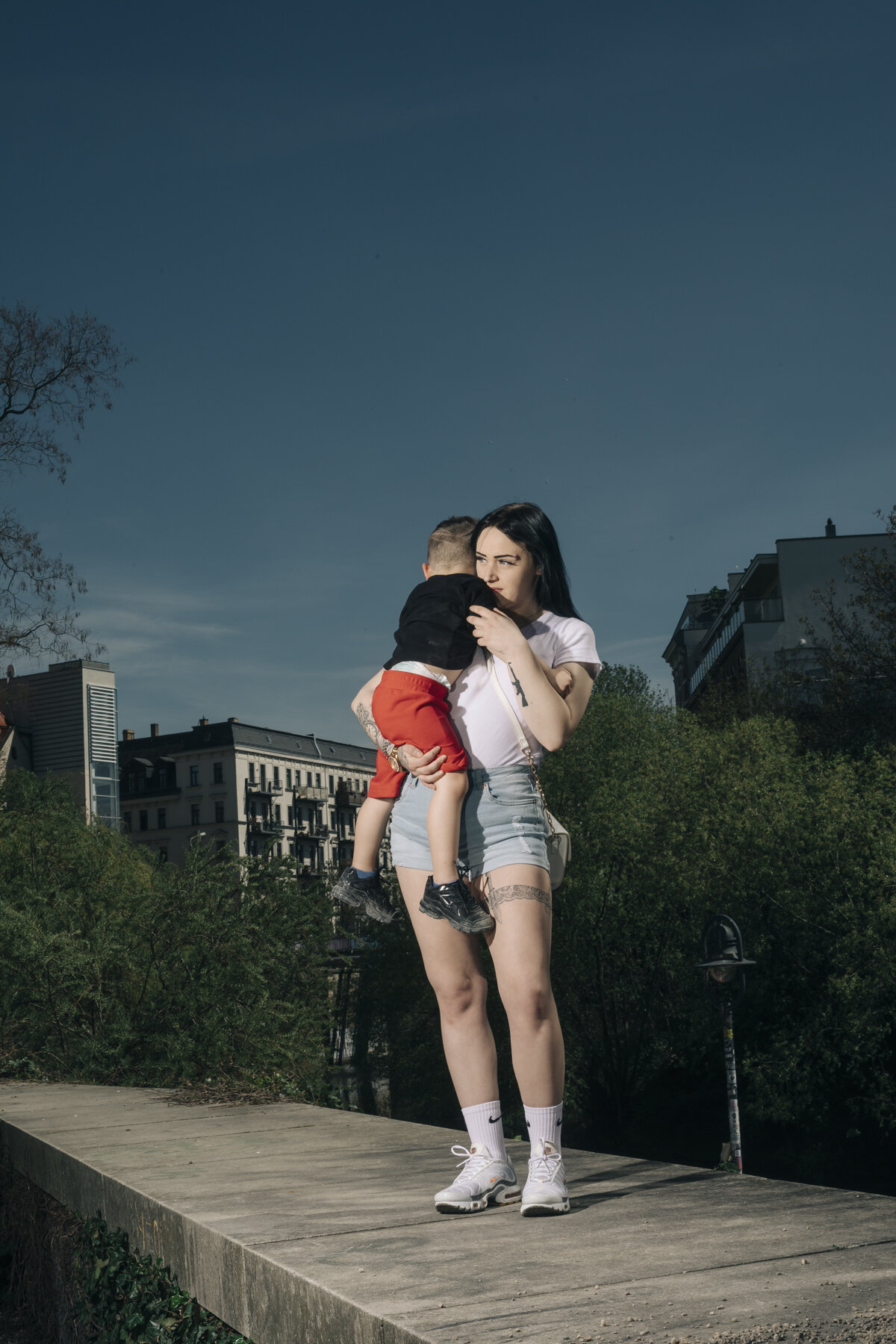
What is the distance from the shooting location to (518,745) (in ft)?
11.8

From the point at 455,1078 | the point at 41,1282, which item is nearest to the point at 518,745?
the point at 455,1078

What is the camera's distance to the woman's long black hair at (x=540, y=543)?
3.78 metres

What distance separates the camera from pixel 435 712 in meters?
3.49

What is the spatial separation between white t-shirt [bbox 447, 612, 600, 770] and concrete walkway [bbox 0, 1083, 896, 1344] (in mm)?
1172

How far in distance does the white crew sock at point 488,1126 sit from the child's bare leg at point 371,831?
0.77 m

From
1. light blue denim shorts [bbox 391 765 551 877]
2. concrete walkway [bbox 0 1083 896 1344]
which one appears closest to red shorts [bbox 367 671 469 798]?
light blue denim shorts [bbox 391 765 551 877]

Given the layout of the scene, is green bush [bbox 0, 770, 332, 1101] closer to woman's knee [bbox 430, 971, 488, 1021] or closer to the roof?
woman's knee [bbox 430, 971, 488, 1021]

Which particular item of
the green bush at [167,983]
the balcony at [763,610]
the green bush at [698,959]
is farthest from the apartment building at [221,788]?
the green bush at [167,983]

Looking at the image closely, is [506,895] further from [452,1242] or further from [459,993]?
[452,1242]

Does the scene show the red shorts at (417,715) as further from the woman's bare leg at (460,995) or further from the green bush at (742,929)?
the green bush at (742,929)

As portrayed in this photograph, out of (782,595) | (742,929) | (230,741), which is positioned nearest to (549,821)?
(742,929)

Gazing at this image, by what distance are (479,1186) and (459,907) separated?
706 mm

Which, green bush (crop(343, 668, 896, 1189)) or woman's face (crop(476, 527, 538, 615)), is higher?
woman's face (crop(476, 527, 538, 615))

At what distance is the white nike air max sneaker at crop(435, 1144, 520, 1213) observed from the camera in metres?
3.25
